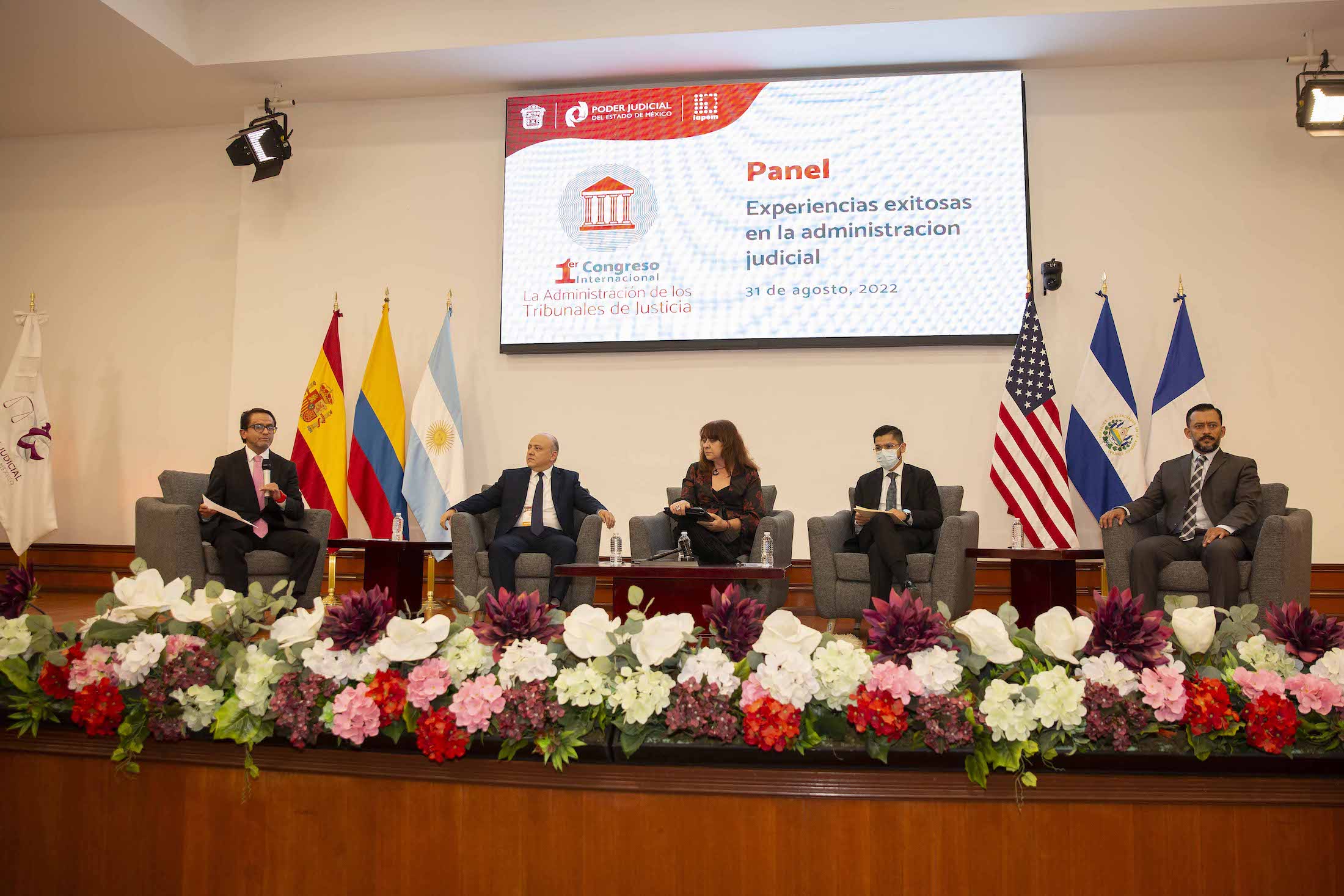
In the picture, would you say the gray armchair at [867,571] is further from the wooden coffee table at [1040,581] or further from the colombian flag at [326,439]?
the colombian flag at [326,439]

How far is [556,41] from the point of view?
5.50m

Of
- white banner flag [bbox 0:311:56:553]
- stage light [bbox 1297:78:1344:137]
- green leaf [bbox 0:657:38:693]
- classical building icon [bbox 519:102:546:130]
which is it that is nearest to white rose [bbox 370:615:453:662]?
green leaf [bbox 0:657:38:693]

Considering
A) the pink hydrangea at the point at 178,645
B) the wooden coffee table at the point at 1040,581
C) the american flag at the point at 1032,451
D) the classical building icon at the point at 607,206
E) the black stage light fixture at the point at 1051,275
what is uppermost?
the classical building icon at the point at 607,206

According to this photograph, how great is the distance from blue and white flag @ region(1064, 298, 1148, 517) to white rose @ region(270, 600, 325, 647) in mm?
4694

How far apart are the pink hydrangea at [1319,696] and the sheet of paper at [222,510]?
442cm

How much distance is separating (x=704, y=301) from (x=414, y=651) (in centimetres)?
453

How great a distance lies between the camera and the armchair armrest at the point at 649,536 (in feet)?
14.3

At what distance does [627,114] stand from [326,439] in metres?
2.69

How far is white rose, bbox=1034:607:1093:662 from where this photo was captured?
127 centimetres

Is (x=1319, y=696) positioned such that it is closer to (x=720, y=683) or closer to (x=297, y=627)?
(x=720, y=683)

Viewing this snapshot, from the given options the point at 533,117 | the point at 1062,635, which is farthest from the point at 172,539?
the point at 1062,635

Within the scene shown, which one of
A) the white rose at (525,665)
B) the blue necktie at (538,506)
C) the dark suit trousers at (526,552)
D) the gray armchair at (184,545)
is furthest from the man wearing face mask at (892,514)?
the white rose at (525,665)

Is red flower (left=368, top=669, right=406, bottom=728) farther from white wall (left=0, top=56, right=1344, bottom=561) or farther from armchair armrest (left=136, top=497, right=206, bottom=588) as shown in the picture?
white wall (left=0, top=56, right=1344, bottom=561)

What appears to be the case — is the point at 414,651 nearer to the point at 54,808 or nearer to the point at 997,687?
the point at 54,808
